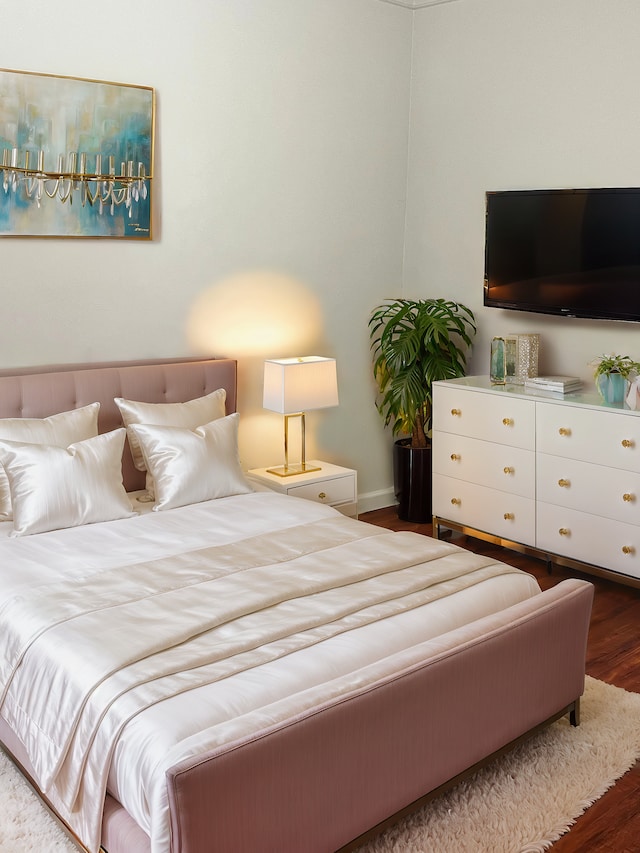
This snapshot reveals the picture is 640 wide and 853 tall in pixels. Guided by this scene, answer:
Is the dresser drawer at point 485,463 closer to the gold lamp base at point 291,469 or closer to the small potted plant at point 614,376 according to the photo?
the small potted plant at point 614,376

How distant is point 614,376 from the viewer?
3.90 meters

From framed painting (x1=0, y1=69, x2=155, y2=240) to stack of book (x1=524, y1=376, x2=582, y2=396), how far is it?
6.47 feet

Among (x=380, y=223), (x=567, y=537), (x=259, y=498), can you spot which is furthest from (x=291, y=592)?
(x=380, y=223)

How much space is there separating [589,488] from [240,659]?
7.31 feet

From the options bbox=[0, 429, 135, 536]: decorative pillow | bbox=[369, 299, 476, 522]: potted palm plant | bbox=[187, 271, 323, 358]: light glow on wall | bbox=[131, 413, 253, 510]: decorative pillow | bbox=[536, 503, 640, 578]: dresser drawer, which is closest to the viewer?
bbox=[0, 429, 135, 536]: decorative pillow

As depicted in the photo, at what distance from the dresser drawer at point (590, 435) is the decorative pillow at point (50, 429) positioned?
2036 mm

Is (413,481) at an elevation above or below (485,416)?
below

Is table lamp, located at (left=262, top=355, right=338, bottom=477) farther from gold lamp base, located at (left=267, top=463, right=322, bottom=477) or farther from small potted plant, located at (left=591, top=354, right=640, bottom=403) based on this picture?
small potted plant, located at (left=591, top=354, right=640, bottom=403)

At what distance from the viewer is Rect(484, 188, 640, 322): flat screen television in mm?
3959

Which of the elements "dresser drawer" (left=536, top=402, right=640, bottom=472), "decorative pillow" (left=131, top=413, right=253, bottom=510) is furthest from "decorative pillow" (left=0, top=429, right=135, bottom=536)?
"dresser drawer" (left=536, top=402, right=640, bottom=472)

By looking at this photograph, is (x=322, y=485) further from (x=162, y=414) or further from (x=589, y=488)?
(x=589, y=488)

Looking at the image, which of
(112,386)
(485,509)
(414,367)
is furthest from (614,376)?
(112,386)

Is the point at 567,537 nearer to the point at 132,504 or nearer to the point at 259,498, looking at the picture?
Result: the point at 259,498

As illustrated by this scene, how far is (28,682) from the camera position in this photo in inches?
93.4
